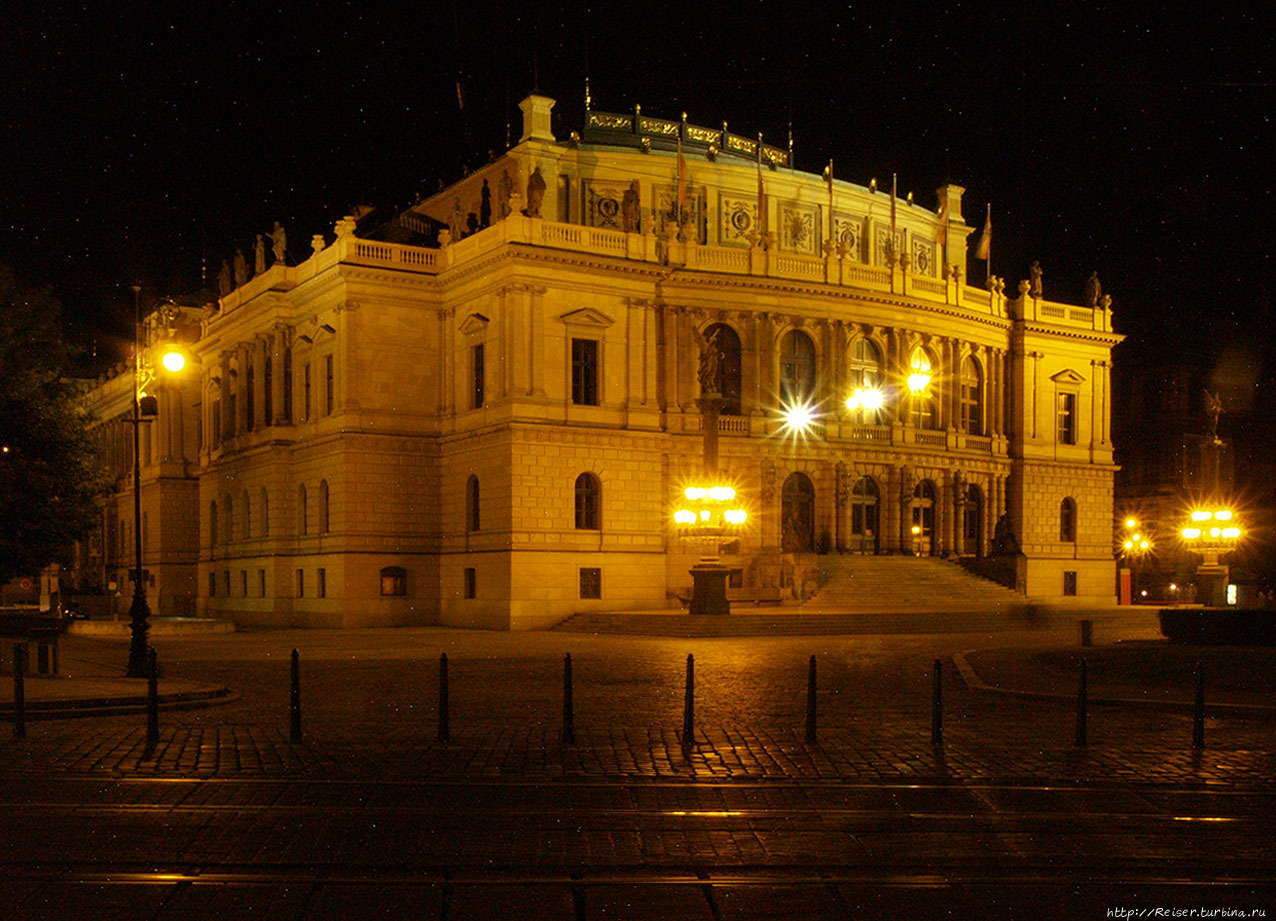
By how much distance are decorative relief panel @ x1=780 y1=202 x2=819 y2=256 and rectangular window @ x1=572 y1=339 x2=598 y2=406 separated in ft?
70.7

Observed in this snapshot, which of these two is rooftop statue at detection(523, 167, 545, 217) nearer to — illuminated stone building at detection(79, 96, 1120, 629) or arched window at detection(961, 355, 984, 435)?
illuminated stone building at detection(79, 96, 1120, 629)

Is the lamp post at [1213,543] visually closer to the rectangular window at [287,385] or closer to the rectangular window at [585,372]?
the rectangular window at [585,372]

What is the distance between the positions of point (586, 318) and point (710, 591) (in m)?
13.6

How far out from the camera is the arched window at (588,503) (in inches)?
2023

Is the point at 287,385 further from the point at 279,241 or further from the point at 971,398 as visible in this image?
the point at 971,398

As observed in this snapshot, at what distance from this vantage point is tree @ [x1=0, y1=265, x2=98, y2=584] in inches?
1641

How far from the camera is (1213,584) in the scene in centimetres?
4925

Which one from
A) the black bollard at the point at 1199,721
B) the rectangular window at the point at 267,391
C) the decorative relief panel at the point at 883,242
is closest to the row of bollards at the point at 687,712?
the black bollard at the point at 1199,721

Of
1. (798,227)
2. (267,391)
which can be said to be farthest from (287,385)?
(798,227)

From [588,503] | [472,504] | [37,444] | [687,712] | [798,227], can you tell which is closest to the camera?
[687,712]

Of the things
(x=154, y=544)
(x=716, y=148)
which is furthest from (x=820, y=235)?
(x=154, y=544)

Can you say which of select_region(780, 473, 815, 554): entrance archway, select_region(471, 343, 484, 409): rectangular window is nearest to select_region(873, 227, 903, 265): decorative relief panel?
select_region(780, 473, 815, 554): entrance archway

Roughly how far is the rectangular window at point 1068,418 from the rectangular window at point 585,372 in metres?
28.0

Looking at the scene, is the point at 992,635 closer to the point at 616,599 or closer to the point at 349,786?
the point at 616,599
